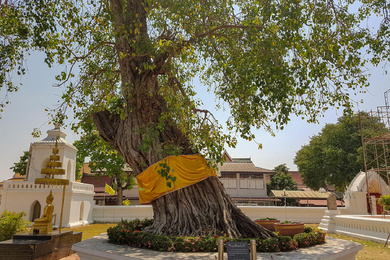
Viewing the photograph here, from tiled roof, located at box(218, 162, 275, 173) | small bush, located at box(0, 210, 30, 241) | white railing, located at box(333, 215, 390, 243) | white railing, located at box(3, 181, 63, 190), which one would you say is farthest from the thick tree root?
tiled roof, located at box(218, 162, 275, 173)

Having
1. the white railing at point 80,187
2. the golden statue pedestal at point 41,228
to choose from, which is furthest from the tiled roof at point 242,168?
the golden statue pedestal at point 41,228

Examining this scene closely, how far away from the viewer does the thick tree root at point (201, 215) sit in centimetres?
705

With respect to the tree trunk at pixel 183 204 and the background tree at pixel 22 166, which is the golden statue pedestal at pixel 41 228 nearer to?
the tree trunk at pixel 183 204

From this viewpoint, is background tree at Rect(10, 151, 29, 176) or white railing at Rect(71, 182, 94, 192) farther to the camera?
background tree at Rect(10, 151, 29, 176)

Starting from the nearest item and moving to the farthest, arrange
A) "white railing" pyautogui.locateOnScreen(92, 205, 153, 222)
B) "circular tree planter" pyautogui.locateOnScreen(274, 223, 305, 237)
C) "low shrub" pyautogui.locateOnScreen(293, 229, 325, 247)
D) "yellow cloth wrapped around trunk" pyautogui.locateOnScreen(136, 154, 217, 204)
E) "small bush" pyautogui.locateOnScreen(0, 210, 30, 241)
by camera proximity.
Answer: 1. "low shrub" pyautogui.locateOnScreen(293, 229, 325, 247)
2. "circular tree planter" pyautogui.locateOnScreen(274, 223, 305, 237)
3. "yellow cloth wrapped around trunk" pyautogui.locateOnScreen(136, 154, 217, 204)
4. "small bush" pyautogui.locateOnScreen(0, 210, 30, 241)
5. "white railing" pyautogui.locateOnScreen(92, 205, 153, 222)

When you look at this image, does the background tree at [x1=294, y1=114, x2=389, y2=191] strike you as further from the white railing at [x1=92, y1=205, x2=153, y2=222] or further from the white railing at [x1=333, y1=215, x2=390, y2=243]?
the white railing at [x1=92, y1=205, x2=153, y2=222]

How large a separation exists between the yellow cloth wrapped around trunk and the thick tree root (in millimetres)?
212

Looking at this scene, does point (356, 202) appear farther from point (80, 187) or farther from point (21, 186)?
point (21, 186)

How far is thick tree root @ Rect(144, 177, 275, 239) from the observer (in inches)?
277

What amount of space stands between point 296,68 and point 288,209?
1248 cm

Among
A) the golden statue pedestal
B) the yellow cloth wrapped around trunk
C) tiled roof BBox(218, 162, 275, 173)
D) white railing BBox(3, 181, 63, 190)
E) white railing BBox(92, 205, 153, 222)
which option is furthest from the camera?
tiled roof BBox(218, 162, 275, 173)

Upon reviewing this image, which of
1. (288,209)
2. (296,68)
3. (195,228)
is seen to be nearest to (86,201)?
(288,209)

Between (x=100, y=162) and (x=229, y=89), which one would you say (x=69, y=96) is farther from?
(x=100, y=162)

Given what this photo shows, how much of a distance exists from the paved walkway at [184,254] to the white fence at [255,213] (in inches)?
381
